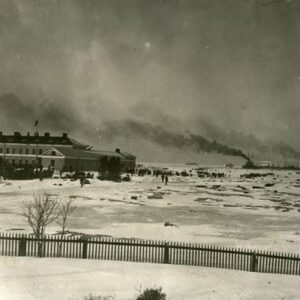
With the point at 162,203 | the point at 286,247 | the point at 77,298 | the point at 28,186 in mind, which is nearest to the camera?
the point at 77,298

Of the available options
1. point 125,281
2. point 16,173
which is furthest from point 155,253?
point 16,173

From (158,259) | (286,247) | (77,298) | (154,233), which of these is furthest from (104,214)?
(77,298)

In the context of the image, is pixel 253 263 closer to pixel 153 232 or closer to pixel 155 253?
pixel 155 253

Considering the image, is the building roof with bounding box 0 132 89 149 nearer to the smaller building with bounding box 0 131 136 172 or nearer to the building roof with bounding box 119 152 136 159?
the smaller building with bounding box 0 131 136 172

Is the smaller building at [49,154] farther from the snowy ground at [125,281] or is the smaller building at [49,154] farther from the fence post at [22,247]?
the snowy ground at [125,281]

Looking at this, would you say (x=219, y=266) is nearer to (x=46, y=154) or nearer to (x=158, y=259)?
(x=158, y=259)

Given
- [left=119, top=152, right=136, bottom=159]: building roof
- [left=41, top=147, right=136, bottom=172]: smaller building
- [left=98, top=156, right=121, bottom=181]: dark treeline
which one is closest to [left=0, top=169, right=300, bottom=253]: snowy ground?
[left=98, top=156, right=121, bottom=181]: dark treeline
